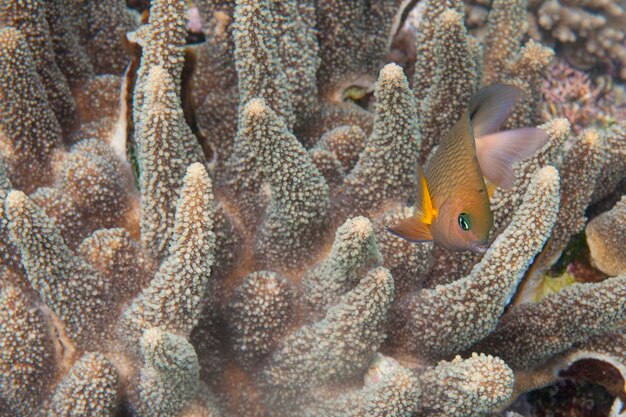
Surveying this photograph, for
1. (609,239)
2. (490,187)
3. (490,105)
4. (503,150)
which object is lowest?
(609,239)

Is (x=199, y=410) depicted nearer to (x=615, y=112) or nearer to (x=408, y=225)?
(x=408, y=225)

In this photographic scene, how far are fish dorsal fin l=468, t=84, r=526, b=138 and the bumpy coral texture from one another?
0.87ft

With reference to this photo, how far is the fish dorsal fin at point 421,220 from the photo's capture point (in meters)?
1.61

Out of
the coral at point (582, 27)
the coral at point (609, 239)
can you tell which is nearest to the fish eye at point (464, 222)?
the coral at point (609, 239)

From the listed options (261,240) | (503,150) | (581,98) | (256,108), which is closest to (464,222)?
(503,150)

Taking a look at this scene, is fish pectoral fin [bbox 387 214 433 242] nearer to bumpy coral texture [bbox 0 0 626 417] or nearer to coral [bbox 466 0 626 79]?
Answer: bumpy coral texture [bbox 0 0 626 417]

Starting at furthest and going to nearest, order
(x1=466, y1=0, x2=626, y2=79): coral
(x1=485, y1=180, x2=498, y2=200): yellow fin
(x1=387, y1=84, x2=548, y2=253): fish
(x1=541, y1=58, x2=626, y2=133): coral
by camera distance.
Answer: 1. (x1=466, y1=0, x2=626, y2=79): coral
2. (x1=541, y1=58, x2=626, y2=133): coral
3. (x1=485, y1=180, x2=498, y2=200): yellow fin
4. (x1=387, y1=84, x2=548, y2=253): fish

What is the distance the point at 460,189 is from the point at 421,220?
14 centimetres

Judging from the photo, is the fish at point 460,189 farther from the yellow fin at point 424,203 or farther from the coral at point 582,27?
the coral at point 582,27

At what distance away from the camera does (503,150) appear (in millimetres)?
1862

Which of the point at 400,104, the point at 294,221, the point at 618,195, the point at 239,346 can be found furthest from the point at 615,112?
the point at 239,346

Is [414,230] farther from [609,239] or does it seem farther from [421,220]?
[609,239]

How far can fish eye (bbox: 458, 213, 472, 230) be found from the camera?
1.55 m

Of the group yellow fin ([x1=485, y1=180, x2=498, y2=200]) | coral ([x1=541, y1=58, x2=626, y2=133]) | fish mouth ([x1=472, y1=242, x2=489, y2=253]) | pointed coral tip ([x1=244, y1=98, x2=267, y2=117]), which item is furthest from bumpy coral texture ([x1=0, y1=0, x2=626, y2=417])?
coral ([x1=541, y1=58, x2=626, y2=133])
